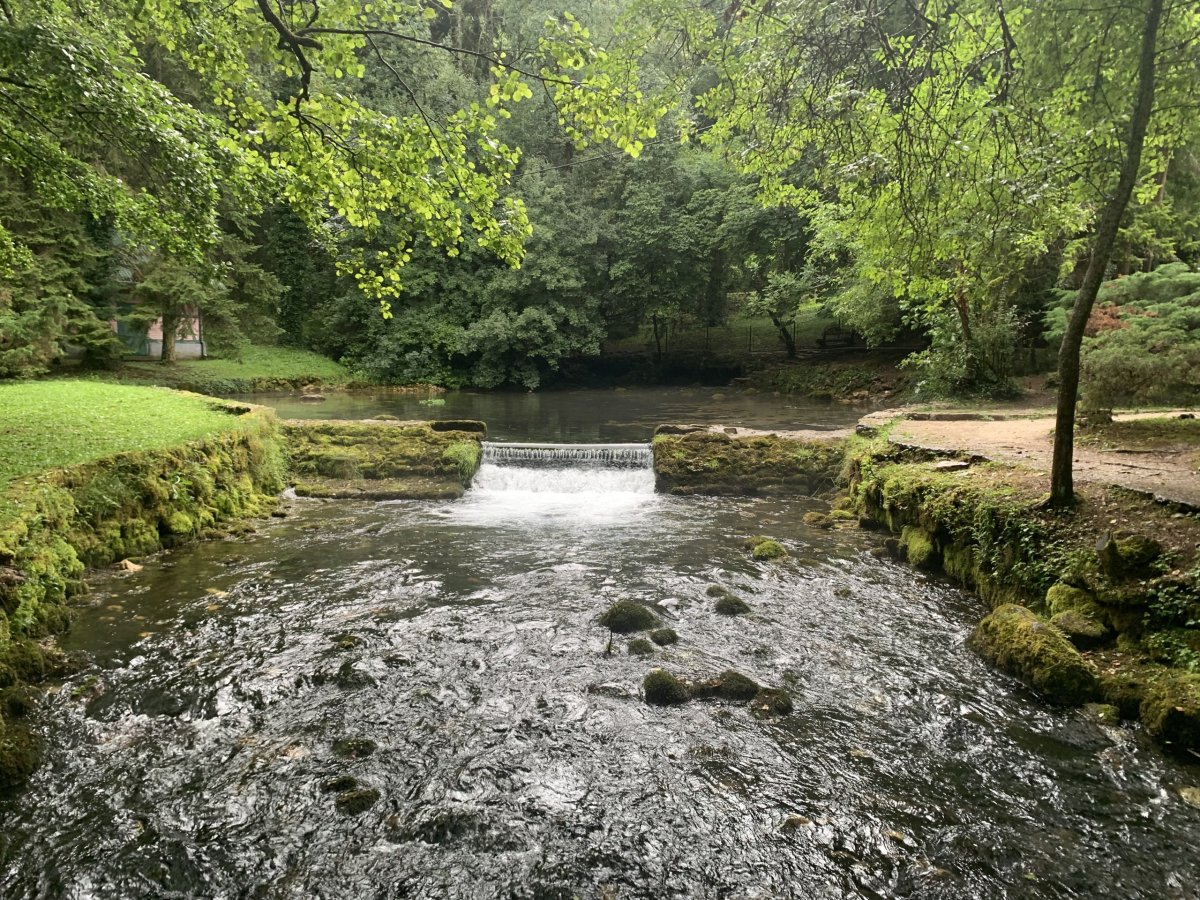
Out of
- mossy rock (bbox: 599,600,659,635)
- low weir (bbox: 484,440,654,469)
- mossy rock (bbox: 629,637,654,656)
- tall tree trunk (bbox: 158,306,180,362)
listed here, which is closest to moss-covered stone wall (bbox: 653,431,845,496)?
low weir (bbox: 484,440,654,469)

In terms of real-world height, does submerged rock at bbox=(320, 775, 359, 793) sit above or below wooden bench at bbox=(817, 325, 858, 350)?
below

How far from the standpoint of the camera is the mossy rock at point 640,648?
5.66 meters

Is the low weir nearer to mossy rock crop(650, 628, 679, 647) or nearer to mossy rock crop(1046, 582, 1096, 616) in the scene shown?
mossy rock crop(650, 628, 679, 647)

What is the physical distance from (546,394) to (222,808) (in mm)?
25465

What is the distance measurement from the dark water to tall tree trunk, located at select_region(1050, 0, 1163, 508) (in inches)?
403

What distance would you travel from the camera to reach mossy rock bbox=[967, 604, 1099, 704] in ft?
15.4

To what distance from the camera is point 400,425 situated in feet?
46.9

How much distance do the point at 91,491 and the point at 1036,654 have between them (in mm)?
9888

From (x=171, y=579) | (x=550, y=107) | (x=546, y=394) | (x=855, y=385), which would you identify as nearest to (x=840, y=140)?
(x=171, y=579)

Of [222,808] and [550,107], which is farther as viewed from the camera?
[550,107]

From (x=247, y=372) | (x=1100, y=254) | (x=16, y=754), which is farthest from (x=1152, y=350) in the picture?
(x=247, y=372)

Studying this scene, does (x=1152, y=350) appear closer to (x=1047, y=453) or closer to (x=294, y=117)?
(x=1047, y=453)

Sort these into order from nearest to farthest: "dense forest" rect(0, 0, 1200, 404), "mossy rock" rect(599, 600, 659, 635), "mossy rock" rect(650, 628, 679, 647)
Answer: "dense forest" rect(0, 0, 1200, 404) < "mossy rock" rect(650, 628, 679, 647) < "mossy rock" rect(599, 600, 659, 635)

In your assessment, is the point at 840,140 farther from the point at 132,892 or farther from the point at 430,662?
the point at 132,892
